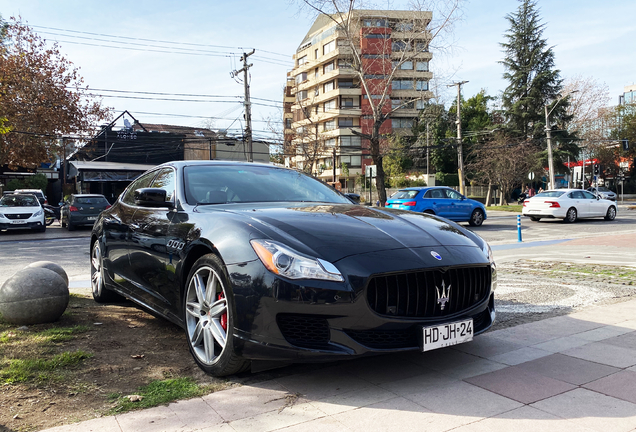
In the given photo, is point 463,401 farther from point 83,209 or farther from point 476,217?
point 83,209

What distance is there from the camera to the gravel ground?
17.3 ft

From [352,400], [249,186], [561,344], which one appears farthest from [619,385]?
[249,186]

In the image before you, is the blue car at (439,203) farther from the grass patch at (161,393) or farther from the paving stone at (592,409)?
the grass patch at (161,393)

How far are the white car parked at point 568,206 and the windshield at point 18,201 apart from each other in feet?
67.6

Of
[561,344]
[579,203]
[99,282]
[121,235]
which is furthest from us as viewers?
[579,203]

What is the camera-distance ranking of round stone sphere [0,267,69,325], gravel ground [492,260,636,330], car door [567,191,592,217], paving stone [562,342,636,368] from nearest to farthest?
1. paving stone [562,342,636,368]
2. round stone sphere [0,267,69,325]
3. gravel ground [492,260,636,330]
4. car door [567,191,592,217]

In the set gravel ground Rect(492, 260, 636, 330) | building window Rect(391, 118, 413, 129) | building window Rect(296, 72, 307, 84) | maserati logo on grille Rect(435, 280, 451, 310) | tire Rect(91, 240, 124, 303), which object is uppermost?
building window Rect(296, 72, 307, 84)

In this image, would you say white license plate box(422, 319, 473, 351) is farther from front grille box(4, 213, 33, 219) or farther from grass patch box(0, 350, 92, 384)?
front grille box(4, 213, 33, 219)

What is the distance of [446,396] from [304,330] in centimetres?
91

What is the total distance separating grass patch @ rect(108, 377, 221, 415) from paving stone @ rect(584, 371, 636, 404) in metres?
2.34

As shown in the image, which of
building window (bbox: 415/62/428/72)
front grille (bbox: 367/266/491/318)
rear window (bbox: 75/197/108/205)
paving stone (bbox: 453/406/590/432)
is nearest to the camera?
paving stone (bbox: 453/406/590/432)

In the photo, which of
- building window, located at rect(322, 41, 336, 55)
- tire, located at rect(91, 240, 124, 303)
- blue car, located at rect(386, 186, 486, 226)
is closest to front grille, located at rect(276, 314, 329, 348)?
tire, located at rect(91, 240, 124, 303)

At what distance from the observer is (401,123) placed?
6631cm

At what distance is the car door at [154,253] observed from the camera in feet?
12.9
